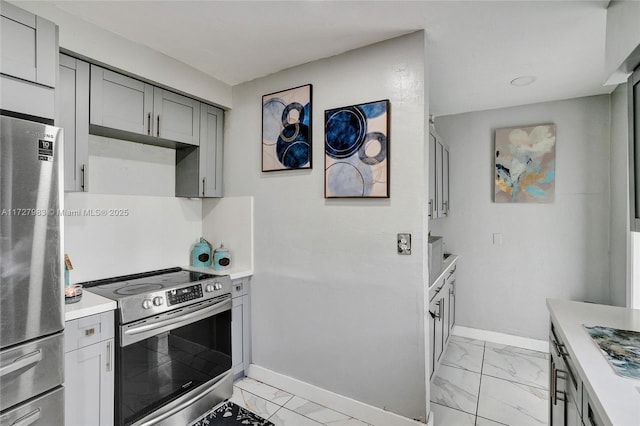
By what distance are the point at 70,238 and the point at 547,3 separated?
3156 millimetres

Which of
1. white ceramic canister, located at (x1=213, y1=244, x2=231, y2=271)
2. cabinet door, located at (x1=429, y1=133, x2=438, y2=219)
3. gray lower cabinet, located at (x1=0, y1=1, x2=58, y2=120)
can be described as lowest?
white ceramic canister, located at (x1=213, y1=244, x2=231, y2=271)

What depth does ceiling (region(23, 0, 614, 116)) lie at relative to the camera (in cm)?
170

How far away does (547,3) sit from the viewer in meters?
1.63

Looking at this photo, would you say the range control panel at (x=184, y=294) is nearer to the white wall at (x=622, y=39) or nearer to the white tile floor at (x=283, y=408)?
the white tile floor at (x=283, y=408)

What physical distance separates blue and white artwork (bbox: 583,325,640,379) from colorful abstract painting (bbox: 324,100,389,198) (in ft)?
3.94

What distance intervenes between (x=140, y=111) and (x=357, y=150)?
1541 mm

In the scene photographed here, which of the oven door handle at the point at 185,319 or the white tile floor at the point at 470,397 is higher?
the oven door handle at the point at 185,319

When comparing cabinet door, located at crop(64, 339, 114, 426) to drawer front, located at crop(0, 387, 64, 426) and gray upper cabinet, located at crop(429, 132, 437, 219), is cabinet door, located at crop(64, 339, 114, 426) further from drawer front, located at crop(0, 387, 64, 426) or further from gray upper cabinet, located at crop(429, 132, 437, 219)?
gray upper cabinet, located at crop(429, 132, 437, 219)

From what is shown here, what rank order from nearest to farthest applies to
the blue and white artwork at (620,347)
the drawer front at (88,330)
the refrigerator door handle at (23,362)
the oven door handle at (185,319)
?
the blue and white artwork at (620,347)
the refrigerator door handle at (23,362)
the drawer front at (88,330)
the oven door handle at (185,319)

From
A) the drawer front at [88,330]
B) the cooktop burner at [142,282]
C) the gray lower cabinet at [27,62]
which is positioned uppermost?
the gray lower cabinet at [27,62]

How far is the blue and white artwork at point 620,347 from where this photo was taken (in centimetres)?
107

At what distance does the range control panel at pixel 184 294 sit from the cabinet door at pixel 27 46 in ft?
4.23

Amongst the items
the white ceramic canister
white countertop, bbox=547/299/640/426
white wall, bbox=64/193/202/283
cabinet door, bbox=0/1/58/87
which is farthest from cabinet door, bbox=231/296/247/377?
white countertop, bbox=547/299/640/426

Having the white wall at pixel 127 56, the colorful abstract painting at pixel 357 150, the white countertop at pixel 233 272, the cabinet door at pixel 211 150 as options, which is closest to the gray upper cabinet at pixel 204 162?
the cabinet door at pixel 211 150
